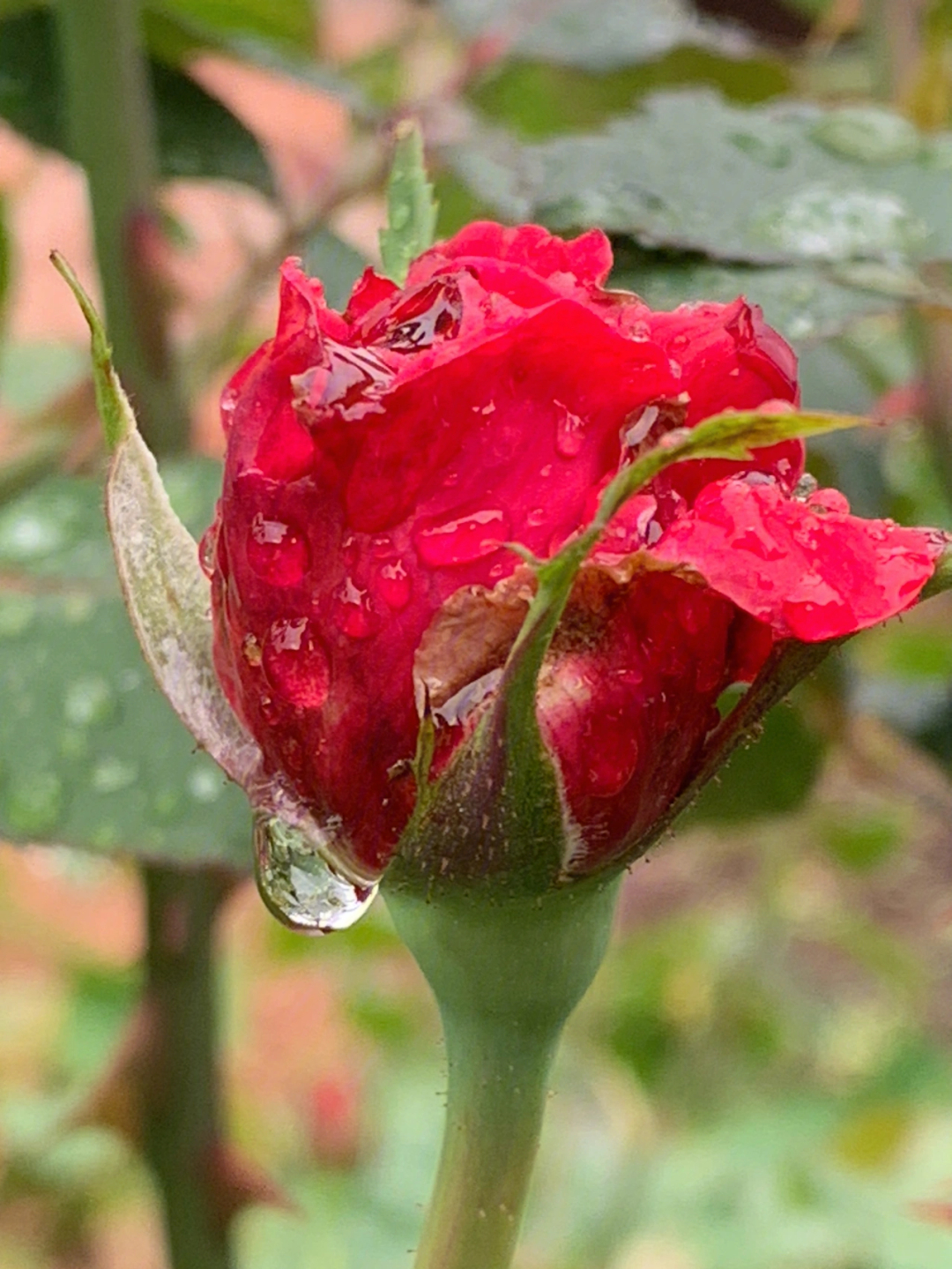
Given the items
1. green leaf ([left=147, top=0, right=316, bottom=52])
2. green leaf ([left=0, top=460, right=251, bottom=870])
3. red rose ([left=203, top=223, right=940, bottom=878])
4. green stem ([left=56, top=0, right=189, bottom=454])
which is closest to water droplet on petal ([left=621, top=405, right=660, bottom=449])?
red rose ([left=203, top=223, right=940, bottom=878])

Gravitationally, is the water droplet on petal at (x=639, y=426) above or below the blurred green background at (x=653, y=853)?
above

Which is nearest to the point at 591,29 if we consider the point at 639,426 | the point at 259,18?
the point at 259,18

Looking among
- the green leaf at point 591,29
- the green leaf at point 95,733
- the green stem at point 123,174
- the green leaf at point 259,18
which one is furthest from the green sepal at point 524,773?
the green leaf at point 259,18

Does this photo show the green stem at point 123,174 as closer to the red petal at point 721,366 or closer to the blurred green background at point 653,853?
the blurred green background at point 653,853

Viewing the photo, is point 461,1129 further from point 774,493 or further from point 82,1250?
point 82,1250

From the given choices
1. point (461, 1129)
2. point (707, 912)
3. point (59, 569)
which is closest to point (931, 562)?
point (461, 1129)

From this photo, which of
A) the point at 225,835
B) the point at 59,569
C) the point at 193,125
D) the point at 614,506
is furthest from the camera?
the point at 193,125

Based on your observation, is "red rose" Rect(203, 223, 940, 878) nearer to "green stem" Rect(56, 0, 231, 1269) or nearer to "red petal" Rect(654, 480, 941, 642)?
"red petal" Rect(654, 480, 941, 642)
